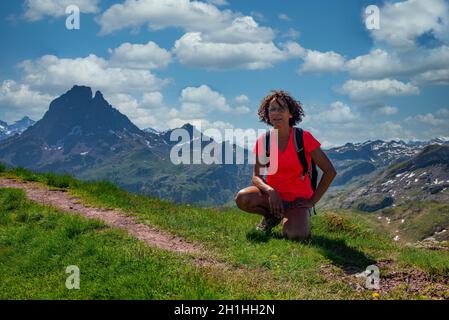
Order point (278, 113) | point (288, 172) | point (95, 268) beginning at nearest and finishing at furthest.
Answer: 1. point (95, 268)
2. point (278, 113)
3. point (288, 172)

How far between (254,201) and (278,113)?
9.15 feet

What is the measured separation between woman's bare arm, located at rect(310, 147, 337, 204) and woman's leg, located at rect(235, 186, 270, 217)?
1484 millimetres

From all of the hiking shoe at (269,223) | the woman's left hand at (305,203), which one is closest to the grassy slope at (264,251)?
the hiking shoe at (269,223)

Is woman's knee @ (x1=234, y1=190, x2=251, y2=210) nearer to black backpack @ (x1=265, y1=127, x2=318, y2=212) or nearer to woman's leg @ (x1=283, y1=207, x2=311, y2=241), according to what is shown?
black backpack @ (x1=265, y1=127, x2=318, y2=212)

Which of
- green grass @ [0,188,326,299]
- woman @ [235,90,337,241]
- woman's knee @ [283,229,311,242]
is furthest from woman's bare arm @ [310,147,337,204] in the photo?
green grass @ [0,188,326,299]

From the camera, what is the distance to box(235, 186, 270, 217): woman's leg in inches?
524

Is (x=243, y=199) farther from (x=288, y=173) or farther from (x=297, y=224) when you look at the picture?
(x=297, y=224)

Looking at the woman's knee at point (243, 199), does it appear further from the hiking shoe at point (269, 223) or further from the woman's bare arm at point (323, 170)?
the woman's bare arm at point (323, 170)

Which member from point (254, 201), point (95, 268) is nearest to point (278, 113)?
point (254, 201)

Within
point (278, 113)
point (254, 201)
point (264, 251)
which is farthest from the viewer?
point (254, 201)

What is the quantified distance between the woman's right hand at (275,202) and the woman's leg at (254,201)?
3.31 ft

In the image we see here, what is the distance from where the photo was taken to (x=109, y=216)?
50.0ft
